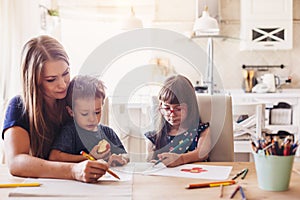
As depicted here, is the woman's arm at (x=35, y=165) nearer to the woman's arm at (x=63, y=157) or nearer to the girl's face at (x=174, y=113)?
the woman's arm at (x=63, y=157)

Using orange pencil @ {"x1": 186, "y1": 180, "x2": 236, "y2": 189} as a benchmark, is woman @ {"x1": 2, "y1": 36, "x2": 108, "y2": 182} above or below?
above

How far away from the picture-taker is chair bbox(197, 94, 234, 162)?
1.69m

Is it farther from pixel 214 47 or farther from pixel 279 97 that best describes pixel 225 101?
pixel 214 47

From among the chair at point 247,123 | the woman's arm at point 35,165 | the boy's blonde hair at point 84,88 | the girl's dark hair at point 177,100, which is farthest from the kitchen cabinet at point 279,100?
the woman's arm at point 35,165

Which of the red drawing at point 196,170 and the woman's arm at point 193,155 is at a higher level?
the woman's arm at point 193,155

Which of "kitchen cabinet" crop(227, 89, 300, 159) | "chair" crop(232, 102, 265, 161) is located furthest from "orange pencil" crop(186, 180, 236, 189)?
"kitchen cabinet" crop(227, 89, 300, 159)

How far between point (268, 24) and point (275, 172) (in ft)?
10.1

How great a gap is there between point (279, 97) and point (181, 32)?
1130 millimetres

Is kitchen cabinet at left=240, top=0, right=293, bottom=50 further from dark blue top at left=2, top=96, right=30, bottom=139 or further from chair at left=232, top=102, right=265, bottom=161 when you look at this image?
dark blue top at left=2, top=96, right=30, bottom=139

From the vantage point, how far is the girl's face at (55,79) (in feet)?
4.53

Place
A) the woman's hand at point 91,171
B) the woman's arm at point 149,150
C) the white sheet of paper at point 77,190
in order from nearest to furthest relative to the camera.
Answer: the white sheet of paper at point 77,190 → the woman's hand at point 91,171 → the woman's arm at point 149,150

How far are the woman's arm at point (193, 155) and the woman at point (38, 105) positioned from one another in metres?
0.37

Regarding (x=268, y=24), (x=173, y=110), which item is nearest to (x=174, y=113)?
(x=173, y=110)

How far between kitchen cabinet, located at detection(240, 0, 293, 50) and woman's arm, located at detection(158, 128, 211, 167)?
2604mm
